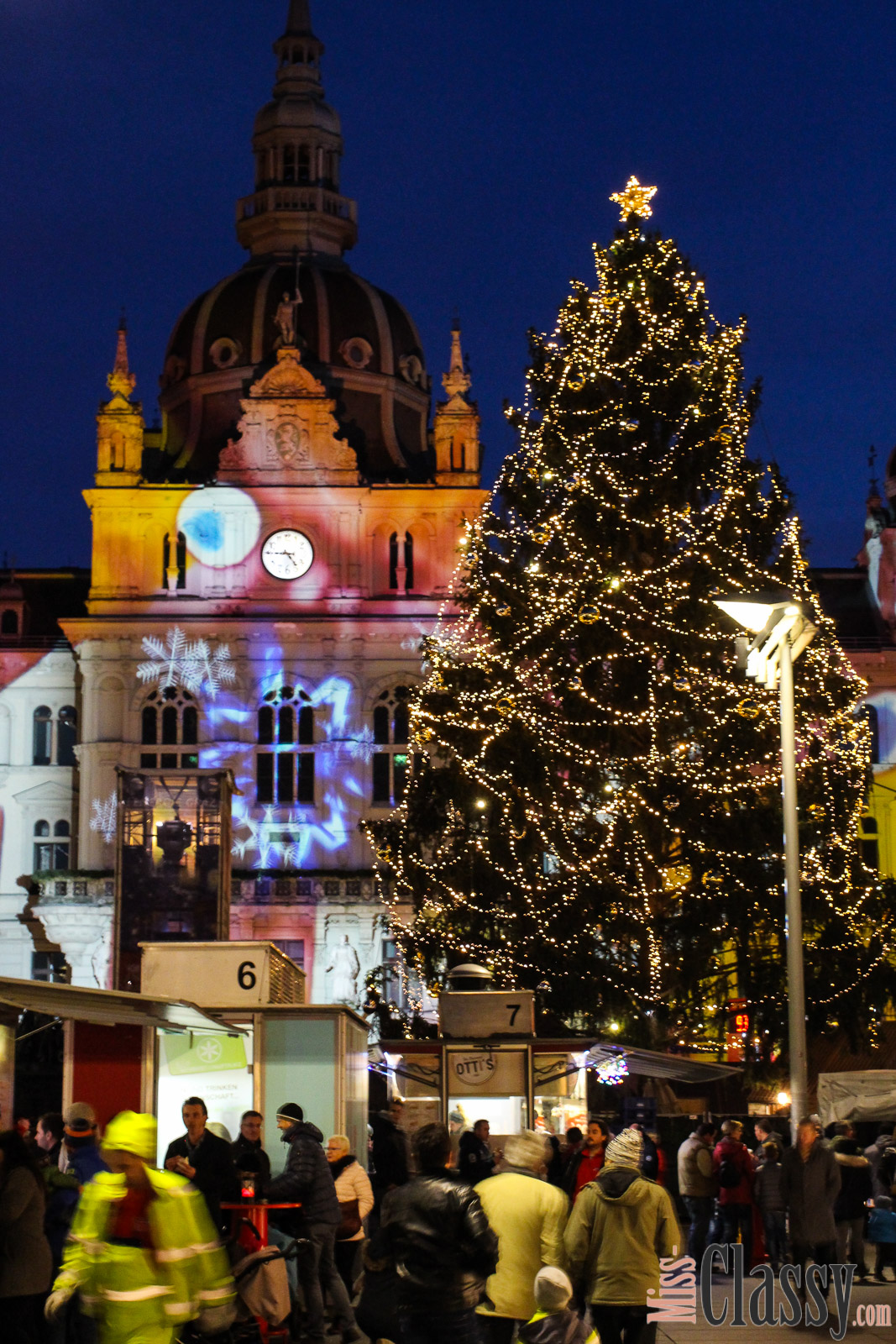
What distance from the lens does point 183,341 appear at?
6350cm

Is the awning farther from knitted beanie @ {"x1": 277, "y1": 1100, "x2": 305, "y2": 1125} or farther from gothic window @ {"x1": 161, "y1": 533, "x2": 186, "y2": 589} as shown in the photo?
gothic window @ {"x1": 161, "y1": 533, "x2": 186, "y2": 589}

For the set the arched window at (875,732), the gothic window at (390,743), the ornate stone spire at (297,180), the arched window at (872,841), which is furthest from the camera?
the ornate stone spire at (297,180)

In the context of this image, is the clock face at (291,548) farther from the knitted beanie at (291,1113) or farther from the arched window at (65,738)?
the knitted beanie at (291,1113)

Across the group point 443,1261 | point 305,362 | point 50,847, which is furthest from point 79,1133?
point 305,362

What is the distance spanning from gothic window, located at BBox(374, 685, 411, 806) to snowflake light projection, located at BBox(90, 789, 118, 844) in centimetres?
724

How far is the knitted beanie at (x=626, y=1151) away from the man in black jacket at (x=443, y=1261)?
1.95 m

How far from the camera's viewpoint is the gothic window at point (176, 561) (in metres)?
56.5

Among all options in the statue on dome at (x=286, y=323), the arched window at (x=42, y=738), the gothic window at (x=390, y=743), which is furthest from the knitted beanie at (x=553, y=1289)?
the arched window at (x=42, y=738)

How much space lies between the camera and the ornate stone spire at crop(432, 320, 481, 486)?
187 feet

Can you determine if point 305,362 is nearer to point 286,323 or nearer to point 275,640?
point 286,323

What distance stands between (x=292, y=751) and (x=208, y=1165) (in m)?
40.2

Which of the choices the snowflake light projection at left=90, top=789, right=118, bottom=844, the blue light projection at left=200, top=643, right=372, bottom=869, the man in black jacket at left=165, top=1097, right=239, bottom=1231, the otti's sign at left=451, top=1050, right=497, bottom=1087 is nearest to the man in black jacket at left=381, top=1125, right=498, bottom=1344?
the man in black jacket at left=165, top=1097, right=239, bottom=1231

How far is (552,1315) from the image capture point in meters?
10.6

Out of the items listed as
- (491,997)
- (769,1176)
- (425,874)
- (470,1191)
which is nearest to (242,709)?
(425,874)
